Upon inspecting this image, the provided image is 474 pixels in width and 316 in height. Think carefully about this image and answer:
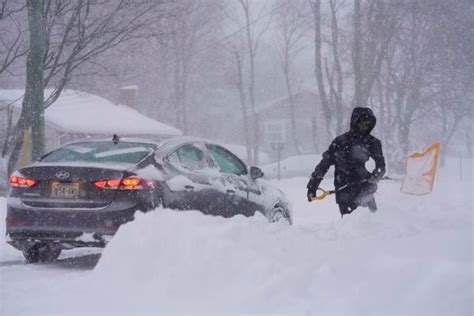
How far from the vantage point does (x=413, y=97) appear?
3350 centimetres

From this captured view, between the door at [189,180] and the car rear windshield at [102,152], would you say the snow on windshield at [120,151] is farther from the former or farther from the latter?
the door at [189,180]

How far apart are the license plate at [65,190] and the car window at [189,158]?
1068 millimetres

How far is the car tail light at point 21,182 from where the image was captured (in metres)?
6.24

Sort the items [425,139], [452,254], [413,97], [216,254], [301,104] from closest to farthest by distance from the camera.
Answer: [452,254], [216,254], [413,97], [301,104], [425,139]

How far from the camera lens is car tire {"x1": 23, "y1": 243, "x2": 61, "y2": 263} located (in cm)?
671

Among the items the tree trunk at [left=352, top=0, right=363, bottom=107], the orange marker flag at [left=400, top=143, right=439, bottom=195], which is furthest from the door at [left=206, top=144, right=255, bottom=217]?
the tree trunk at [left=352, top=0, right=363, bottom=107]

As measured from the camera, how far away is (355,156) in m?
6.70

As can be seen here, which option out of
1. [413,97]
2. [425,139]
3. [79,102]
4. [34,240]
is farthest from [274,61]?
[34,240]

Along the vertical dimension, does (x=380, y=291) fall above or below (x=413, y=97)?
below

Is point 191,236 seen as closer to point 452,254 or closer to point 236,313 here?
point 236,313

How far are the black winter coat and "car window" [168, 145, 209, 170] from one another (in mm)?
1379

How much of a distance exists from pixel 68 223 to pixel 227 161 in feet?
8.28

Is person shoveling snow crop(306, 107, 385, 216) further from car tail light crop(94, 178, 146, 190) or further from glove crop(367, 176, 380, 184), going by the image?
car tail light crop(94, 178, 146, 190)

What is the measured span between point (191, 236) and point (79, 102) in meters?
23.4
